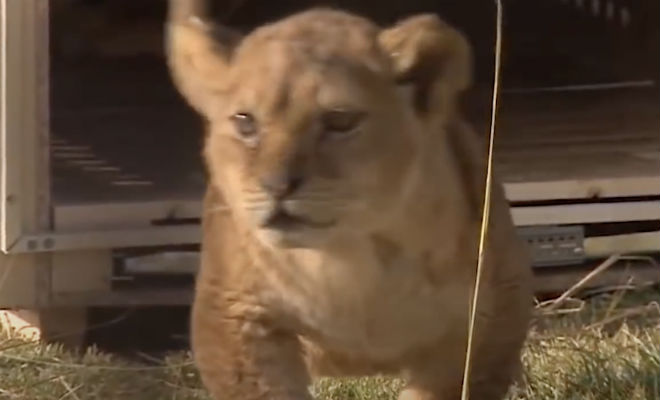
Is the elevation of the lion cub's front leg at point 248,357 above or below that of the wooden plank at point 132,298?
above

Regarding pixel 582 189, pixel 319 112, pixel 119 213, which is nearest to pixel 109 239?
pixel 119 213

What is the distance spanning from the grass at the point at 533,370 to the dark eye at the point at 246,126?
895 mm

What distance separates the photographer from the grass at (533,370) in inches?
120

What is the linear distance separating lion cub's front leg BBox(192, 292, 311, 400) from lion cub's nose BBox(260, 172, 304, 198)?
1.30 feet

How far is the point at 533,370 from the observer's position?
3.20m

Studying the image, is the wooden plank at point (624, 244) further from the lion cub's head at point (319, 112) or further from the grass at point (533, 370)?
the lion cub's head at point (319, 112)

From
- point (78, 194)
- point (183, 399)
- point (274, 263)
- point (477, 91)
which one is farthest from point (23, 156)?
point (477, 91)

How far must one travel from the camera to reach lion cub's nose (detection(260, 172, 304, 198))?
216cm

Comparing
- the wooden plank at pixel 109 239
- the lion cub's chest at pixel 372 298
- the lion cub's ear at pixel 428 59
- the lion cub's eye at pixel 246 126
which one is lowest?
the wooden plank at pixel 109 239

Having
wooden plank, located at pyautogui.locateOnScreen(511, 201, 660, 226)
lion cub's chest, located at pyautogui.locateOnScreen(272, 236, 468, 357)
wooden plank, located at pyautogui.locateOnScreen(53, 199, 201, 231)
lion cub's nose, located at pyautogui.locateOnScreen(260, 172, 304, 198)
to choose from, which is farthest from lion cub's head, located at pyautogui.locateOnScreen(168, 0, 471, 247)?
wooden plank, located at pyautogui.locateOnScreen(511, 201, 660, 226)

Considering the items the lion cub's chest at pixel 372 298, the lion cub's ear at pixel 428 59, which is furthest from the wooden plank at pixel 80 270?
the lion cub's ear at pixel 428 59

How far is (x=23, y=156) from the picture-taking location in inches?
136

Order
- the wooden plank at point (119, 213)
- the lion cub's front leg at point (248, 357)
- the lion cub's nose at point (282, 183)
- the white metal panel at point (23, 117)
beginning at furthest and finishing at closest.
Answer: the wooden plank at point (119, 213) → the white metal panel at point (23, 117) → the lion cub's front leg at point (248, 357) → the lion cub's nose at point (282, 183)

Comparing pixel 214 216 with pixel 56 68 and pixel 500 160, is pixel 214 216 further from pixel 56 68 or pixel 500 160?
pixel 56 68
